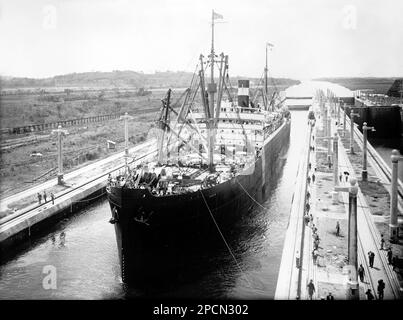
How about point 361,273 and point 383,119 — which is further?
point 383,119

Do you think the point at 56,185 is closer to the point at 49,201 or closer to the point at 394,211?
the point at 49,201

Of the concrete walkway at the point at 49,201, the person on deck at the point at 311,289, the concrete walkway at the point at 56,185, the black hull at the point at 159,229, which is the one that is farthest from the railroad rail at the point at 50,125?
the person on deck at the point at 311,289

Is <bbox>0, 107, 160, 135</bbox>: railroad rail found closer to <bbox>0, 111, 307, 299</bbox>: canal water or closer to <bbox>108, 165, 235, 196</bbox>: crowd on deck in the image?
<bbox>0, 111, 307, 299</bbox>: canal water

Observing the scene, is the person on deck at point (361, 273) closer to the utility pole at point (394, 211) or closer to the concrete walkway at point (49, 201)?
the utility pole at point (394, 211)

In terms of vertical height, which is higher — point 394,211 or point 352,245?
point 352,245

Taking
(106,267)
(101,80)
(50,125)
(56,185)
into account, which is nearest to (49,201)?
(56,185)

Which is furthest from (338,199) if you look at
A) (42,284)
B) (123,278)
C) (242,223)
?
(42,284)

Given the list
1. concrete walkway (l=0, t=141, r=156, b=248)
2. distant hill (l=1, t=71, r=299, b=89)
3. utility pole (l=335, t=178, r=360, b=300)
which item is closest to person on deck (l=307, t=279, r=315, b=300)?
utility pole (l=335, t=178, r=360, b=300)

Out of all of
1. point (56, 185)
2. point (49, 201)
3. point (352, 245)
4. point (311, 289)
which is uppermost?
point (352, 245)
